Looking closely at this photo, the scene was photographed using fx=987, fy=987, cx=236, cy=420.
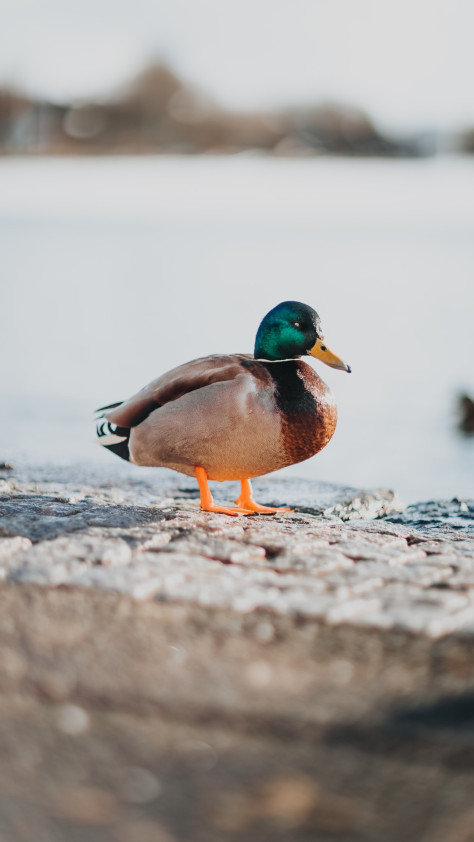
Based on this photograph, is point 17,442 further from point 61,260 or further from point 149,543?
point 61,260

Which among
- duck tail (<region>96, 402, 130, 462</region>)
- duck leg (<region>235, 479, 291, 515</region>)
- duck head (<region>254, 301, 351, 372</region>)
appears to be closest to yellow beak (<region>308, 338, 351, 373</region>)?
duck head (<region>254, 301, 351, 372</region>)

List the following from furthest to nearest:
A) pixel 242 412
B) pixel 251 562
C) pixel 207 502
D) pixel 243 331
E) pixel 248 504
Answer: pixel 243 331, pixel 248 504, pixel 207 502, pixel 242 412, pixel 251 562

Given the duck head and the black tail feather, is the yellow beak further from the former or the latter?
the black tail feather

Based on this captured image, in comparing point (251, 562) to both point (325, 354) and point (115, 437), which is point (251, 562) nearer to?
point (325, 354)

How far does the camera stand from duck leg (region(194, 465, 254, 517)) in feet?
9.84

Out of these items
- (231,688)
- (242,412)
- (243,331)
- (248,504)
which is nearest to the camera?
(231,688)

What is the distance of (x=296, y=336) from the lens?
3.07 meters

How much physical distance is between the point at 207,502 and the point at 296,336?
0.59m

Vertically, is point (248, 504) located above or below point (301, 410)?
below

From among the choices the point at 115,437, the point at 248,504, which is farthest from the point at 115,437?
the point at 248,504

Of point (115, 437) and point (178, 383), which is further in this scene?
point (115, 437)

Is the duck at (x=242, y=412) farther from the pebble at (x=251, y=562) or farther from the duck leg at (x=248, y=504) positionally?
the pebble at (x=251, y=562)

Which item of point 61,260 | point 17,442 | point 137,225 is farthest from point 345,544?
point 137,225

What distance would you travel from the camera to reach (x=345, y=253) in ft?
69.1
